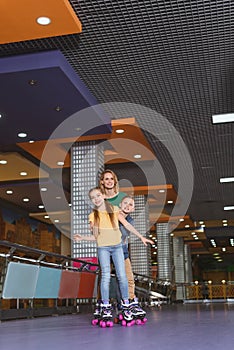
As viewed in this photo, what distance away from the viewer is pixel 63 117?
343 inches

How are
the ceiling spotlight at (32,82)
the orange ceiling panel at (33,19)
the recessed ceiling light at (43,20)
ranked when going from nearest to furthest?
the orange ceiling panel at (33,19) < the recessed ceiling light at (43,20) < the ceiling spotlight at (32,82)

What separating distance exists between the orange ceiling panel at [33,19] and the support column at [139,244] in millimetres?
10640

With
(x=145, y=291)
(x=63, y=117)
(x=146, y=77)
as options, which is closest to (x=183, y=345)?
(x=146, y=77)

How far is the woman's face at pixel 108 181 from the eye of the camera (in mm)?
4527

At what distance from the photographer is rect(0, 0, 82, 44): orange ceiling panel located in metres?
5.55

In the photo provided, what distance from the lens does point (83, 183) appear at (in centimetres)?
1043

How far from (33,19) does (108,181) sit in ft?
8.32

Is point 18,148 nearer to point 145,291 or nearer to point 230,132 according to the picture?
point 230,132

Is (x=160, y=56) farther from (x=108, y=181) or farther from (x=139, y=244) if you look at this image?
(x=139, y=244)

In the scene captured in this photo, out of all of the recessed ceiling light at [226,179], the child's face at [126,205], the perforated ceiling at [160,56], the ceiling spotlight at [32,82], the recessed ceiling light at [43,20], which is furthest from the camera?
the recessed ceiling light at [226,179]

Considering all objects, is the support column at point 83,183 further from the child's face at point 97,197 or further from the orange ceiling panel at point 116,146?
the child's face at point 97,197

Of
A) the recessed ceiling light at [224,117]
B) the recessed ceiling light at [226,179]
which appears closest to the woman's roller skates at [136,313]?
the recessed ceiling light at [224,117]

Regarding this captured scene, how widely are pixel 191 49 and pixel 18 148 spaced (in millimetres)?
5342

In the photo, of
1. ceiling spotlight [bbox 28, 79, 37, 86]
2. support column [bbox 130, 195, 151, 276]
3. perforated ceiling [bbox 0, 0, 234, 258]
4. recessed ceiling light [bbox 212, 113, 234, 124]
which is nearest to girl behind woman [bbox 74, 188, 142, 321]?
perforated ceiling [bbox 0, 0, 234, 258]
